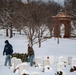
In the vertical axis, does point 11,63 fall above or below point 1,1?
below

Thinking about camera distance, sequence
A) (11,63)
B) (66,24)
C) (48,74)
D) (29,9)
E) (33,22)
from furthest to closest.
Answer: (66,24) → (29,9) → (33,22) → (11,63) → (48,74)

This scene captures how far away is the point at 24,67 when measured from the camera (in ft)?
43.8

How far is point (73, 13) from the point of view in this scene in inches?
999

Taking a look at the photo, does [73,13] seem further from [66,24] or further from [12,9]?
[12,9]

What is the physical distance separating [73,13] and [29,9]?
948cm

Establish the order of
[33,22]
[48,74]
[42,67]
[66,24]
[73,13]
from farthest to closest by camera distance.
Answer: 1. [66,24]
2. [33,22]
3. [73,13]
4. [42,67]
5. [48,74]

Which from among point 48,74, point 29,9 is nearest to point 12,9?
point 29,9

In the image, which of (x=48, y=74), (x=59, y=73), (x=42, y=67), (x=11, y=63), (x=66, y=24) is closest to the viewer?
(x=59, y=73)

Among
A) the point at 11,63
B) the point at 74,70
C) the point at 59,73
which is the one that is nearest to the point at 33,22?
the point at 11,63

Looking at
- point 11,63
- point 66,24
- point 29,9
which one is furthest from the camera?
point 66,24

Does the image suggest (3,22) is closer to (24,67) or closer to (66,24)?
(66,24)

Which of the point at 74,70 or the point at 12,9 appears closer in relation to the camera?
the point at 74,70

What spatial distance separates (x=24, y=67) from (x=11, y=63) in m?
3.94

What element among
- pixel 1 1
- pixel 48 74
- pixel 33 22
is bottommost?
pixel 48 74
